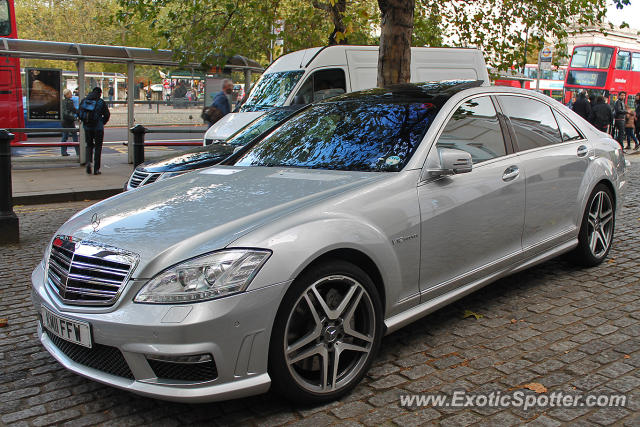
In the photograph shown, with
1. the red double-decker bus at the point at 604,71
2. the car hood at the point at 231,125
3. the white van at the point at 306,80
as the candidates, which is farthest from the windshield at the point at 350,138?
the red double-decker bus at the point at 604,71

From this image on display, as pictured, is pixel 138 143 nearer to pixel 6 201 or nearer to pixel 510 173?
pixel 6 201

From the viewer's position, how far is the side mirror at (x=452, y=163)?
3.73 metres

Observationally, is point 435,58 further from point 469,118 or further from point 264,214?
point 264,214

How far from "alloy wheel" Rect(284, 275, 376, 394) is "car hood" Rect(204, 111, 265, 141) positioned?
25.2 ft

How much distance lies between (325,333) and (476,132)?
1.93 metres

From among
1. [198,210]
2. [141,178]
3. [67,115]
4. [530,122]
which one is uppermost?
[530,122]

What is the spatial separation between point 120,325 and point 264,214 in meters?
0.86

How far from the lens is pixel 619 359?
147 inches

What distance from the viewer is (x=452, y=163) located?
12.2ft

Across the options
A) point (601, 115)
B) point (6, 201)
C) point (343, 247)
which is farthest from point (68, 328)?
point (601, 115)

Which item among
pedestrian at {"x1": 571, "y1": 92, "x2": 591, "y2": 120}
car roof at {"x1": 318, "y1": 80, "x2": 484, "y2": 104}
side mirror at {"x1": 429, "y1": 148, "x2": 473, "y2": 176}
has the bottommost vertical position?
side mirror at {"x1": 429, "y1": 148, "x2": 473, "y2": 176}

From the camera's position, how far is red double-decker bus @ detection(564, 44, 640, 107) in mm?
29469

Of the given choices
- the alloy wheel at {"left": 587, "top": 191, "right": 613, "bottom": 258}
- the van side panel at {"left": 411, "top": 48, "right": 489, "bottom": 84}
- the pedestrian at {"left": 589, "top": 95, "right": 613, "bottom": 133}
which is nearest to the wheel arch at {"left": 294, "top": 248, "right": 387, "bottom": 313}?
the alloy wheel at {"left": 587, "top": 191, "right": 613, "bottom": 258}

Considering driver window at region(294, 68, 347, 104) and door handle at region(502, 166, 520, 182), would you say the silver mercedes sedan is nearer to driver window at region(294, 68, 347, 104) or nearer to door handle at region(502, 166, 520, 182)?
door handle at region(502, 166, 520, 182)
